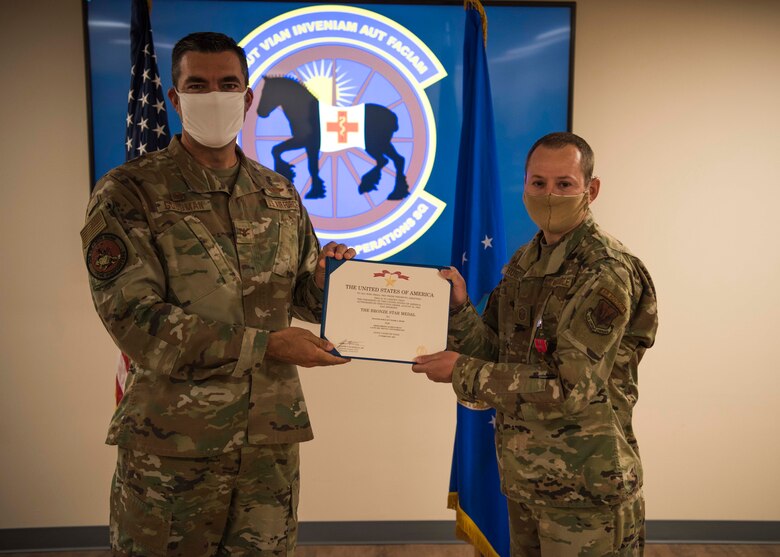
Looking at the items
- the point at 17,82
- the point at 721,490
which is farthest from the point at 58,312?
the point at 721,490

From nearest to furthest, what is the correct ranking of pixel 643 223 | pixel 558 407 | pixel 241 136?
pixel 558 407 → pixel 241 136 → pixel 643 223

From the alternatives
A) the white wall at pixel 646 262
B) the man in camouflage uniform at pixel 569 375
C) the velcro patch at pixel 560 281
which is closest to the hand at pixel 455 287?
the man in camouflage uniform at pixel 569 375

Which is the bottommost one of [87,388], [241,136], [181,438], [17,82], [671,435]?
[671,435]

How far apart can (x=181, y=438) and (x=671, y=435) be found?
7.77 feet

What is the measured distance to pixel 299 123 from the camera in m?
2.77

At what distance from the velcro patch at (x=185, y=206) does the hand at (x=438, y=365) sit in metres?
0.68

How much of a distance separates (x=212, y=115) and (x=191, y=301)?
482mm

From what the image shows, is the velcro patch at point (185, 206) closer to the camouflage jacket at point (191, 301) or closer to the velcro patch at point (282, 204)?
the camouflage jacket at point (191, 301)

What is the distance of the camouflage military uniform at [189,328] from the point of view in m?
1.54

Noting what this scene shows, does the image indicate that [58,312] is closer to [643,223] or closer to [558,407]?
[558,407]

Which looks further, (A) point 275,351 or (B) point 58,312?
(B) point 58,312

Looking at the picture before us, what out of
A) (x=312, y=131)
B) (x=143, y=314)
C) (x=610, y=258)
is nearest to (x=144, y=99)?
(x=312, y=131)

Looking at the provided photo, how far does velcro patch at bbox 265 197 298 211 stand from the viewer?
175cm

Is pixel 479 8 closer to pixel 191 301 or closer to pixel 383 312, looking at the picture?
pixel 383 312
